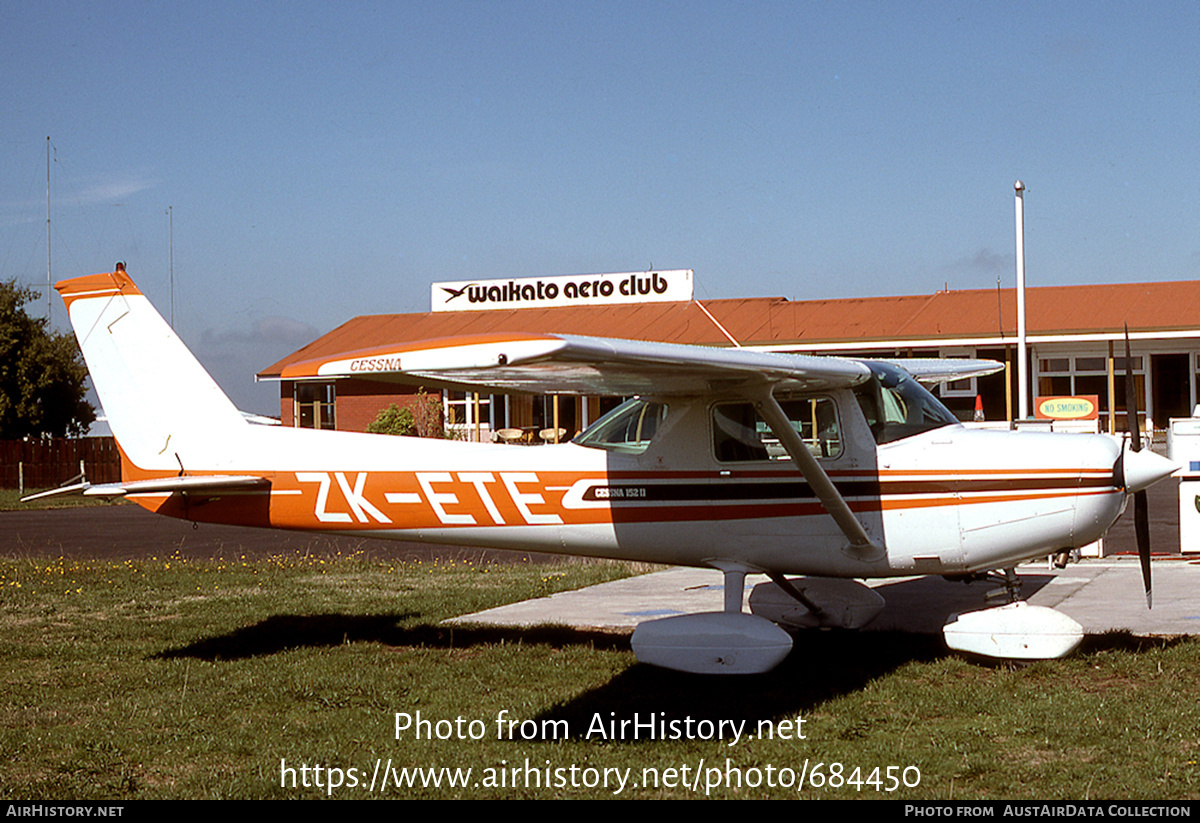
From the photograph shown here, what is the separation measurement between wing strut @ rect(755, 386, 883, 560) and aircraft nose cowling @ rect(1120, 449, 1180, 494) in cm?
170

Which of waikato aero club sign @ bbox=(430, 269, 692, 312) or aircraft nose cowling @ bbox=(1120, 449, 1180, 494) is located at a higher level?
waikato aero club sign @ bbox=(430, 269, 692, 312)

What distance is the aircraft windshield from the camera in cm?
786

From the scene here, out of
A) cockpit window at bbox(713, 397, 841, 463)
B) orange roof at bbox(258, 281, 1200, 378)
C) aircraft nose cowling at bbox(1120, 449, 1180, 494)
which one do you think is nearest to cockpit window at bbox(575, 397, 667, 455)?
cockpit window at bbox(713, 397, 841, 463)

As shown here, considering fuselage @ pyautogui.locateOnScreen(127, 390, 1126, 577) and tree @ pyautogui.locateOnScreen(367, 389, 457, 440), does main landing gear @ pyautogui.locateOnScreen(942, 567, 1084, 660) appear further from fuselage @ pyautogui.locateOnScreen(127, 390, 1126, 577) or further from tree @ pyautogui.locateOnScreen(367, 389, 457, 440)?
tree @ pyautogui.locateOnScreen(367, 389, 457, 440)

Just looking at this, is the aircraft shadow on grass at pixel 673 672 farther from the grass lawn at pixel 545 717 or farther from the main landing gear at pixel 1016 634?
the main landing gear at pixel 1016 634

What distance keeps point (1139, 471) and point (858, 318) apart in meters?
27.8

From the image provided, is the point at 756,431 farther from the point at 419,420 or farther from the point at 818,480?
the point at 419,420

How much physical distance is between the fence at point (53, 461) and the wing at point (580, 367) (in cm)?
3448

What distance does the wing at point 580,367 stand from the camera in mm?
5398

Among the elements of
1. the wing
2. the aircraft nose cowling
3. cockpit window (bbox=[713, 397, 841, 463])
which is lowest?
the aircraft nose cowling

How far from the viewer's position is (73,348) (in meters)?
45.5

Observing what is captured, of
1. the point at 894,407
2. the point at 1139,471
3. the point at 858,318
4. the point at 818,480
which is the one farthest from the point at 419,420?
the point at 1139,471

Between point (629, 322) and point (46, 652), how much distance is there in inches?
1169

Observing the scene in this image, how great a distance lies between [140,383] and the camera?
909cm
